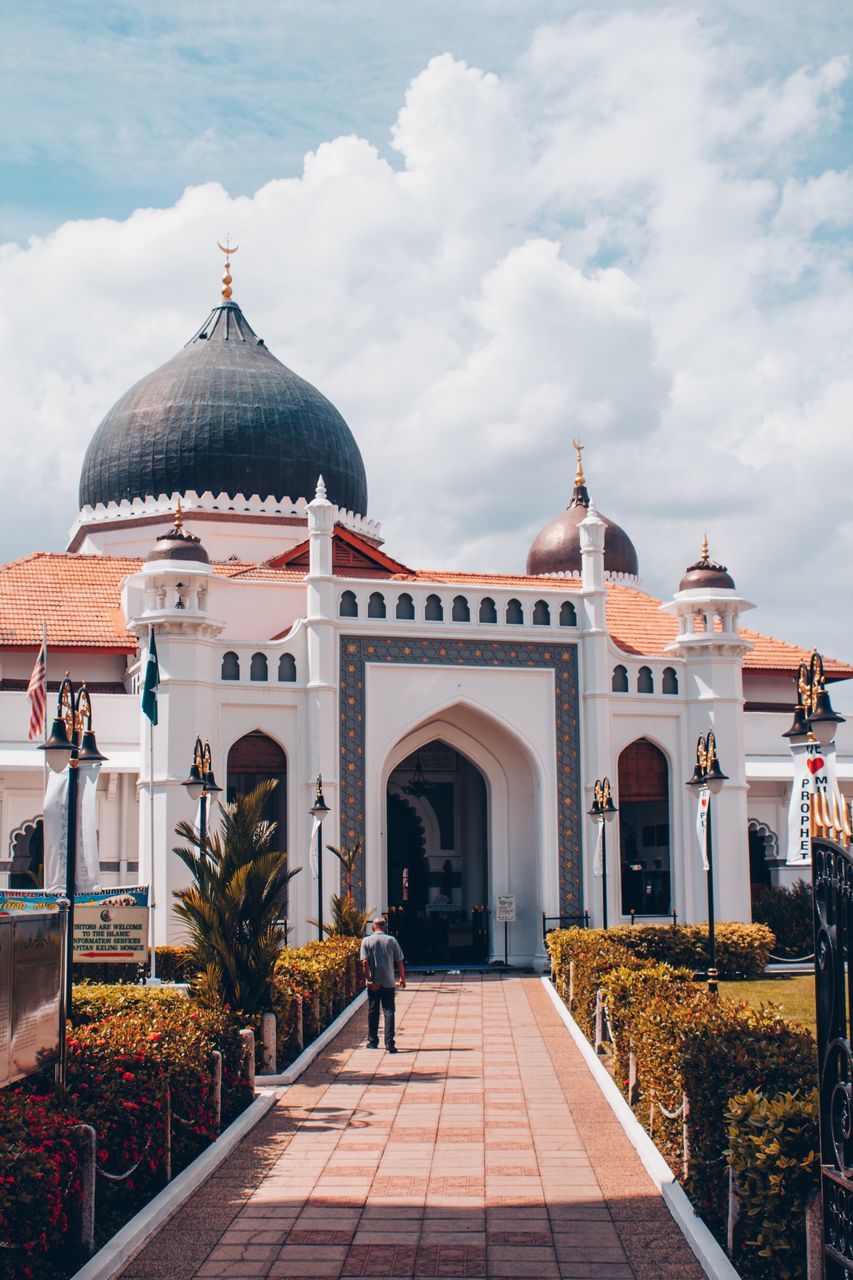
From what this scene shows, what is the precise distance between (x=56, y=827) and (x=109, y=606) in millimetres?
16870

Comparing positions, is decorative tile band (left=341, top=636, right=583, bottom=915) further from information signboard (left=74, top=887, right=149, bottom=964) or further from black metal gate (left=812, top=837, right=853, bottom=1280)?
black metal gate (left=812, top=837, right=853, bottom=1280)

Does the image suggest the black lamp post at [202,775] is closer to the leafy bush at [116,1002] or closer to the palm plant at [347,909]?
the palm plant at [347,909]

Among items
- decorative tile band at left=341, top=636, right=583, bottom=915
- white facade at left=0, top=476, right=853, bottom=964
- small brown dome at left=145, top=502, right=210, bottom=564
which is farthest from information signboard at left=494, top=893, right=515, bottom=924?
small brown dome at left=145, top=502, right=210, bottom=564

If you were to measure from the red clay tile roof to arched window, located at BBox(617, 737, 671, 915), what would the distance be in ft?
8.71

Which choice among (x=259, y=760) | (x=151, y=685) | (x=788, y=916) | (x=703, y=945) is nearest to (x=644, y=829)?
(x=788, y=916)

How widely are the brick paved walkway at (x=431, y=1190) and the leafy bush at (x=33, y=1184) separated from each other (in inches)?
24.9

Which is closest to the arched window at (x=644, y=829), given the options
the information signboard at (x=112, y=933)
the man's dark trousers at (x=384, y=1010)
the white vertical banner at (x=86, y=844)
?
the information signboard at (x=112, y=933)

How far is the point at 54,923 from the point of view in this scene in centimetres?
871

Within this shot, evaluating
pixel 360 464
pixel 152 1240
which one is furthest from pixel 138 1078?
pixel 360 464

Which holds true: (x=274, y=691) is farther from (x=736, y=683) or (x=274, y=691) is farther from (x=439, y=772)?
(x=736, y=683)

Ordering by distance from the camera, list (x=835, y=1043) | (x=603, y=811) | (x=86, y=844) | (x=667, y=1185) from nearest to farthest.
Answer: (x=835, y=1043)
(x=667, y=1185)
(x=86, y=844)
(x=603, y=811)

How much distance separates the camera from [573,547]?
1470 inches

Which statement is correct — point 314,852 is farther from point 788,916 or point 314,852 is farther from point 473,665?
point 788,916

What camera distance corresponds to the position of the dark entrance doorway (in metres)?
31.6
